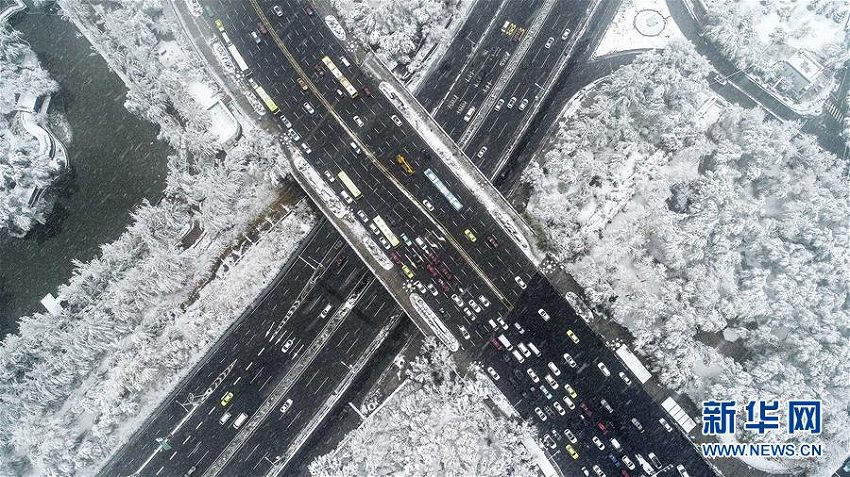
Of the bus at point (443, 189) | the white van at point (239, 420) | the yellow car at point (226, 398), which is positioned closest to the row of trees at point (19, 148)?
the yellow car at point (226, 398)

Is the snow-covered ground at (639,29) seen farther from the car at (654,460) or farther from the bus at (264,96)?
the car at (654,460)

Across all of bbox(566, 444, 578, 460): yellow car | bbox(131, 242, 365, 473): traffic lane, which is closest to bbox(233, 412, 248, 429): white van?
bbox(131, 242, 365, 473): traffic lane

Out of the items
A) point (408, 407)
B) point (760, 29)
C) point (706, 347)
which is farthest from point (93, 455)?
point (760, 29)

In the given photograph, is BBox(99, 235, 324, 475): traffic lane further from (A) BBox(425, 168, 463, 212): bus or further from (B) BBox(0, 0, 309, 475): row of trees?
(A) BBox(425, 168, 463, 212): bus

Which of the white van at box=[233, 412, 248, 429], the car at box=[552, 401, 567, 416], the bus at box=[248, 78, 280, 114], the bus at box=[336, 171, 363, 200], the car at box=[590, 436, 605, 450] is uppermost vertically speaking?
the bus at box=[248, 78, 280, 114]

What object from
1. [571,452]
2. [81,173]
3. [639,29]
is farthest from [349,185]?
[639,29]
